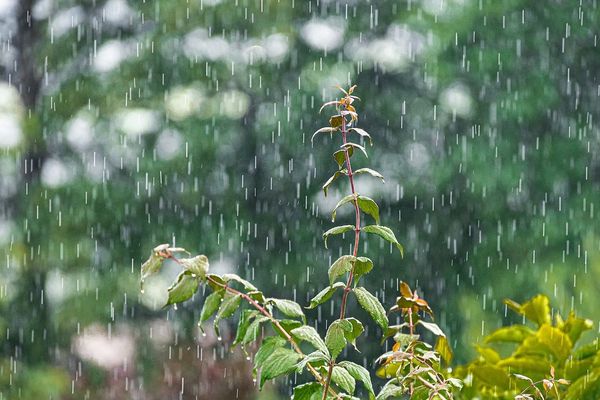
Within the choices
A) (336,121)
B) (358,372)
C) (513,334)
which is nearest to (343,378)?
(358,372)

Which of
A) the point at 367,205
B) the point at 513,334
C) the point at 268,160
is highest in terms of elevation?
the point at 367,205

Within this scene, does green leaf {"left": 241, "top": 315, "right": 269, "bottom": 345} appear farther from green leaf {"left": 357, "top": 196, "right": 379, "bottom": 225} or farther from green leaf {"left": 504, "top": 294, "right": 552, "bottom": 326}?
Answer: green leaf {"left": 504, "top": 294, "right": 552, "bottom": 326}

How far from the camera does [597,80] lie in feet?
22.2

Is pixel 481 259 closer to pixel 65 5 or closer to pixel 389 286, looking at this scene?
pixel 389 286

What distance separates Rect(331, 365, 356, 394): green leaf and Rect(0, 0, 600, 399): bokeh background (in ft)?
16.6

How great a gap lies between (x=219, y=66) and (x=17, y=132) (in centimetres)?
146

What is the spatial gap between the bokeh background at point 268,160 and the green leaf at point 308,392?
5008mm

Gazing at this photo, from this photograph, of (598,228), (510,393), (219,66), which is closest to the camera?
(510,393)

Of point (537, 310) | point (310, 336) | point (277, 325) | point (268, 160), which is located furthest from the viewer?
point (268, 160)

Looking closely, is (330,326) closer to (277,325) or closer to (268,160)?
(277,325)

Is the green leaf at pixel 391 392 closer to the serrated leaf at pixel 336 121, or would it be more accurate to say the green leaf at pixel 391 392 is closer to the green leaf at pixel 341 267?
the green leaf at pixel 341 267

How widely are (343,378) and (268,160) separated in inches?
216

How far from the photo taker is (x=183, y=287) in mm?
1069

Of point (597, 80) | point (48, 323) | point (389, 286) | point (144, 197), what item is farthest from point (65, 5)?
point (597, 80)
